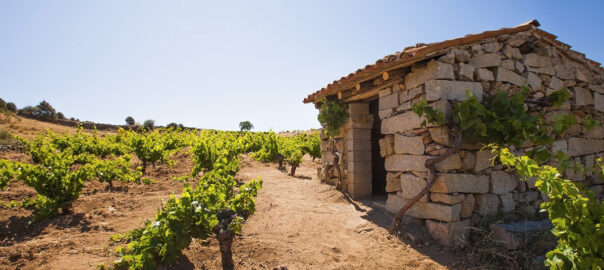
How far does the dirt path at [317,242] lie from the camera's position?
332cm

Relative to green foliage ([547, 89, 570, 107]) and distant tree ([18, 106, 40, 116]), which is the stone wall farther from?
distant tree ([18, 106, 40, 116])

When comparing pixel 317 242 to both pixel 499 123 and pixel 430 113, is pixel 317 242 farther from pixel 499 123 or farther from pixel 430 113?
pixel 499 123

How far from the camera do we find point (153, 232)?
102 inches

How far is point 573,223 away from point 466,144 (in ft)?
6.99

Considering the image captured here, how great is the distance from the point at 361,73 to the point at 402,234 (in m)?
2.59

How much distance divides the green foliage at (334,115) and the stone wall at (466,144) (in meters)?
1.27

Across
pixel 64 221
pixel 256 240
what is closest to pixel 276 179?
pixel 256 240

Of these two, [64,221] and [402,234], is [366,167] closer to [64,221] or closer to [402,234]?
[402,234]

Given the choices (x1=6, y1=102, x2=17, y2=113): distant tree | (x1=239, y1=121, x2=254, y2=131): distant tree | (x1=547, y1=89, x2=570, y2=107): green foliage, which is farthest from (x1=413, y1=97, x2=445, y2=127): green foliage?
(x1=239, y1=121, x2=254, y2=131): distant tree

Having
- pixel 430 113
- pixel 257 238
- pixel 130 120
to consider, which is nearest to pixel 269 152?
pixel 257 238

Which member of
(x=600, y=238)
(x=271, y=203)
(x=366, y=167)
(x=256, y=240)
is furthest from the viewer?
(x=366, y=167)

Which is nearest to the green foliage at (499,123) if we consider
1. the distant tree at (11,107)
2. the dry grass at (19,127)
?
the dry grass at (19,127)

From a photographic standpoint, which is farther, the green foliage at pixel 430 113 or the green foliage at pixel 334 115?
the green foliage at pixel 334 115

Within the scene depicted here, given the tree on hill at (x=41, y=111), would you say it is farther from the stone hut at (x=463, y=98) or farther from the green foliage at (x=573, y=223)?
the green foliage at (x=573, y=223)
